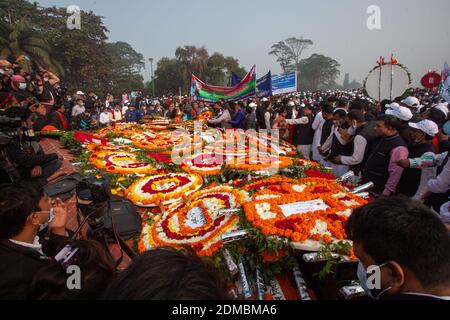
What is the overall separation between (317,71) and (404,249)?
87.5m

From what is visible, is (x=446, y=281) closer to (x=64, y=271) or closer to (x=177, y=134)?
(x=64, y=271)

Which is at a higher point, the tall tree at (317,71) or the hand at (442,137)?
the tall tree at (317,71)

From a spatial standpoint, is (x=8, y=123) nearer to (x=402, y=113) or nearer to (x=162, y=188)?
(x=162, y=188)

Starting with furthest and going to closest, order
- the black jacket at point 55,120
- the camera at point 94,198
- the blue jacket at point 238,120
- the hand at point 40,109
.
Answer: the blue jacket at point 238,120
the black jacket at point 55,120
the hand at point 40,109
the camera at point 94,198

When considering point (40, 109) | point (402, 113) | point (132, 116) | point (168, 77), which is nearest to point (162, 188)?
point (402, 113)

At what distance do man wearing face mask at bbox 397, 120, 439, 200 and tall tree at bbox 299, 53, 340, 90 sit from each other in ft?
265

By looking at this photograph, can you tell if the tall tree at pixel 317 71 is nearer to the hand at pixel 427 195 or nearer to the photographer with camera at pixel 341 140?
the photographer with camera at pixel 341 140

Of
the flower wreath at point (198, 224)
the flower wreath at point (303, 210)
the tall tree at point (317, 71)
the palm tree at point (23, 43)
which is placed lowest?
the flower wreath at point (198, 224)

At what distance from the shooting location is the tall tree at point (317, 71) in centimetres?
8125

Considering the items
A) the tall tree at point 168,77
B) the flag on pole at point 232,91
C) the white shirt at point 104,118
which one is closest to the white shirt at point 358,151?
the flag on pole at point 232,91

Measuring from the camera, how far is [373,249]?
138 centimetres

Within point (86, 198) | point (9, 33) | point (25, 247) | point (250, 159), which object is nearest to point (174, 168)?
point (250, 159)

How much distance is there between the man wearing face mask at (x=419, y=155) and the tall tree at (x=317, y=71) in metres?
80.8

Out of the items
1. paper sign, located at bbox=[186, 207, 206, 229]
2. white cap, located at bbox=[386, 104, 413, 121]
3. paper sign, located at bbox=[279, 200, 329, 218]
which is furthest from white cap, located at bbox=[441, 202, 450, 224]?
paper sign, located at bbox=[186, 207, 206, 229]
